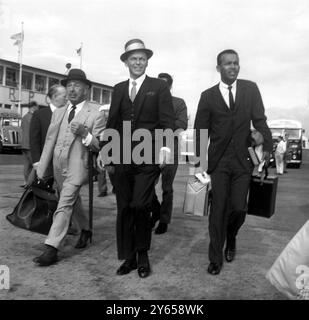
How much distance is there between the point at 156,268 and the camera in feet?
14.3

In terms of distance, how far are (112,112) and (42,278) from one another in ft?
5.21

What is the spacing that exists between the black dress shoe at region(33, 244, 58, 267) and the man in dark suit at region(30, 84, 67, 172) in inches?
55.4

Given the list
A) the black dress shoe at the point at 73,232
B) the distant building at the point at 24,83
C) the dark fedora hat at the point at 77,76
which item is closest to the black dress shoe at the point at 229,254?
the black dress shoe at the point at 73,232

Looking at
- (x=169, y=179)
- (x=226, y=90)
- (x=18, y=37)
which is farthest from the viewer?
(x=18, y=37)

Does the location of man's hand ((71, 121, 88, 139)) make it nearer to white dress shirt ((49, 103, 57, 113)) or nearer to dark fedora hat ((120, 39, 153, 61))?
dark fedora hat ((120, 39, 153, 61))

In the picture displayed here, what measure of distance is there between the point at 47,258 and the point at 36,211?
2.03 feet

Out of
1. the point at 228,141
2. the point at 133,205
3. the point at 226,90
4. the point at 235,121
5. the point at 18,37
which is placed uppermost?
the point at 18,37

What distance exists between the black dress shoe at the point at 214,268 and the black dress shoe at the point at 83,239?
4.98ft

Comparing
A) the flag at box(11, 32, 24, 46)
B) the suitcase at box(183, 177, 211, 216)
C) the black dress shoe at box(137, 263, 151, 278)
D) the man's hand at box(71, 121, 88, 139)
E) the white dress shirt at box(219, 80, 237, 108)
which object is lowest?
the black dress shoe at box(137, 263, 151, 278)

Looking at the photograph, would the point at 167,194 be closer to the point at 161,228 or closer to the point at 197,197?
the point at 161,228

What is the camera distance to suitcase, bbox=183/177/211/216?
4.59m

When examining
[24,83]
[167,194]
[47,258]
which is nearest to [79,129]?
[47,258]

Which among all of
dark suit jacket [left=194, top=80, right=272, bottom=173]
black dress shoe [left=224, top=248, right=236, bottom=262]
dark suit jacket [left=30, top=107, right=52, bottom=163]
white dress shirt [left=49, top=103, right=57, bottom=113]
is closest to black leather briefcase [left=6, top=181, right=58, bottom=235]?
dark suit jacket [left=30, top=107, right=52, bottom=163]
